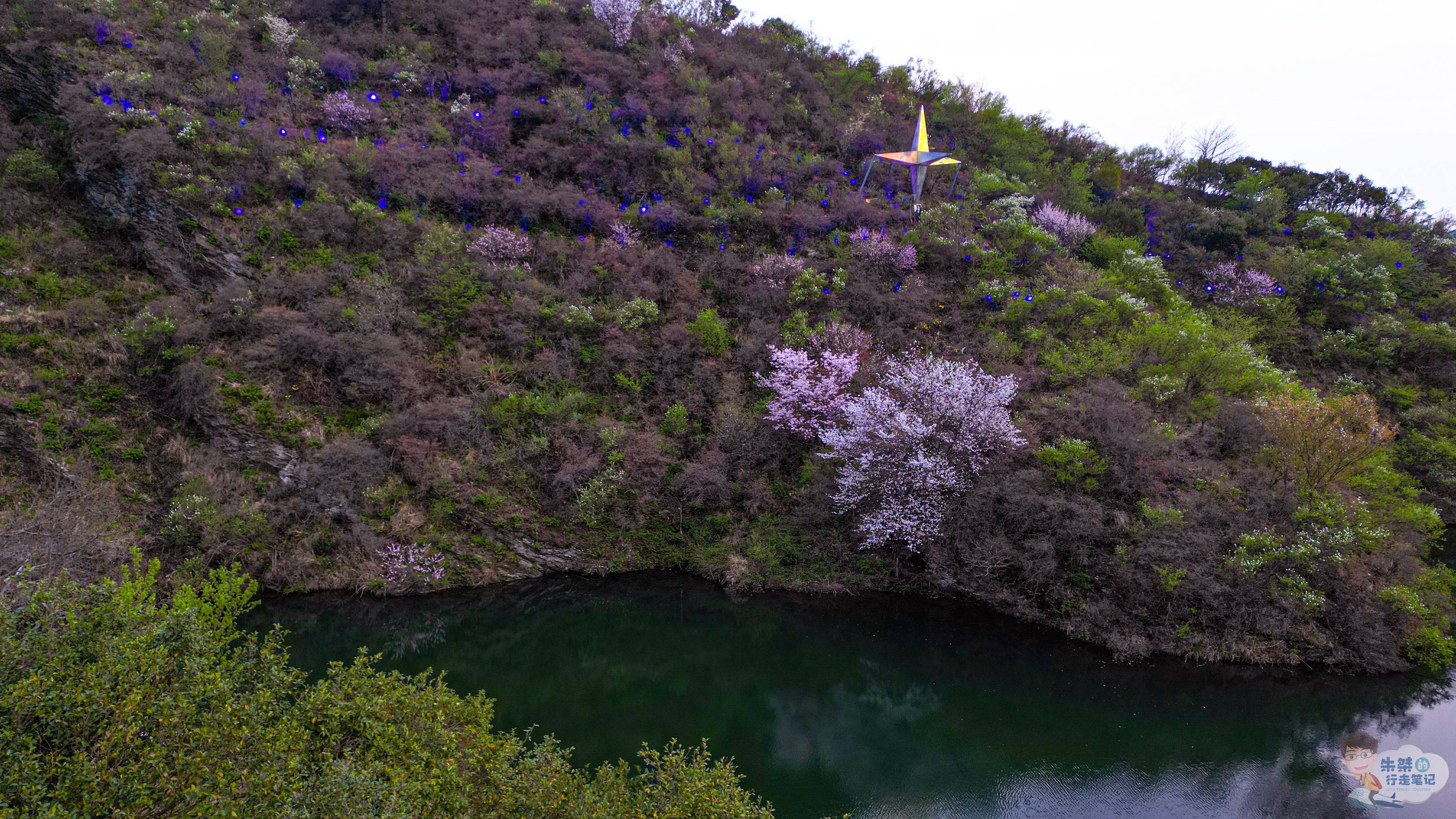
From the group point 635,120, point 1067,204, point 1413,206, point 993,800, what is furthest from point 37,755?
point 1413,206

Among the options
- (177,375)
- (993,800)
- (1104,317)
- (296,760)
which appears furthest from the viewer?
(1104,317)

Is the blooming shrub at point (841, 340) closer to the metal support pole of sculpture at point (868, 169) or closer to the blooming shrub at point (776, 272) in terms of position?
the blooming shrub at point (776, 272)

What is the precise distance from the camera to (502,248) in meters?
24.6

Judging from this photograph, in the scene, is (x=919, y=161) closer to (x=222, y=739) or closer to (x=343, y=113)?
(x=343, y=113)

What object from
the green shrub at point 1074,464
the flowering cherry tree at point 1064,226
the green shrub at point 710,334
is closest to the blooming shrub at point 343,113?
the green shrub at point 710,334

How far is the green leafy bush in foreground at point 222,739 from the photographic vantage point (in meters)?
5.56

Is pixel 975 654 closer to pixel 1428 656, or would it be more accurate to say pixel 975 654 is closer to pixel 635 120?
pixel 1428 656

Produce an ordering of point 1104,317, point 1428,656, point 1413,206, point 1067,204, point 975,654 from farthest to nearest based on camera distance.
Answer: point 1413,206
point 1067,204
point 1104,317
point 975,654
point 1428,656

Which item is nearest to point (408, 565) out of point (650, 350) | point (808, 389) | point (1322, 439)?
point (650, 350)

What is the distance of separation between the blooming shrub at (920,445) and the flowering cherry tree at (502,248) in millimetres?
14172

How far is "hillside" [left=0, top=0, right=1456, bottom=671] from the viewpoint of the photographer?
661 inches

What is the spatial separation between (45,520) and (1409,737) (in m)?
29.7

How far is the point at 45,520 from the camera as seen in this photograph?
13.6 meters

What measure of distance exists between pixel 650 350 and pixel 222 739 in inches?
707
